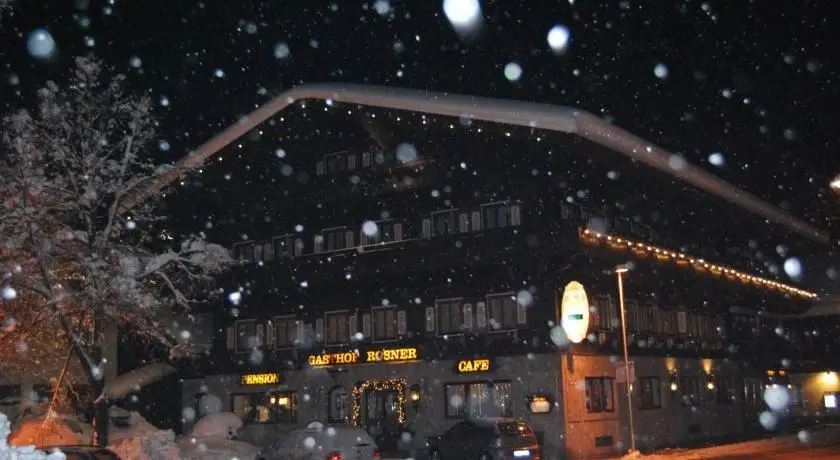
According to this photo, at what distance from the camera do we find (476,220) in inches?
1331

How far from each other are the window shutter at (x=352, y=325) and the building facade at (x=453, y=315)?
0.23ft

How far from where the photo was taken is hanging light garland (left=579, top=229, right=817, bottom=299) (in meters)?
32.9

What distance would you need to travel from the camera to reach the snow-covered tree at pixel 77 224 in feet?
74.6

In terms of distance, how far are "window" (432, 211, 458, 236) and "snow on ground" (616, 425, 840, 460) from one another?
11234 millimetres

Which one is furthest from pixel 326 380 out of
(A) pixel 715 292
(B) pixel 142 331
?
(A) pixel 715 292

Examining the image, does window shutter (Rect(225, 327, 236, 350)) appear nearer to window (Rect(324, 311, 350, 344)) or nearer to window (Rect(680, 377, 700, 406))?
window (Rect(324, 311, 350, 344))

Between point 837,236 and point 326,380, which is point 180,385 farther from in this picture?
point 837,236

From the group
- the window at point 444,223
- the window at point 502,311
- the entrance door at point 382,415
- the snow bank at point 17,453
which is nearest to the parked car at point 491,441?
the window at point 502,311

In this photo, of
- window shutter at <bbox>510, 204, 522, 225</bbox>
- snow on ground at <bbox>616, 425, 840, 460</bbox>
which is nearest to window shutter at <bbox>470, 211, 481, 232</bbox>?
window shutter at <bbox>510, 204, 522, 225</bbox>

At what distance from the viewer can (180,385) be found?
42.2 metres

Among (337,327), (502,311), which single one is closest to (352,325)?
(337,327)

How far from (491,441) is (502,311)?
7186mm

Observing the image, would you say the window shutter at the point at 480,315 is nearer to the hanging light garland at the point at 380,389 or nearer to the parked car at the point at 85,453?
the hanging light garland at the point at 380,389

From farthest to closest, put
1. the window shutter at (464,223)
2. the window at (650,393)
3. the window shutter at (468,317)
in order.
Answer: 1. the window at (650,393)
2. the window shutter at (464,223)
3. the window shutter at (468,317)
